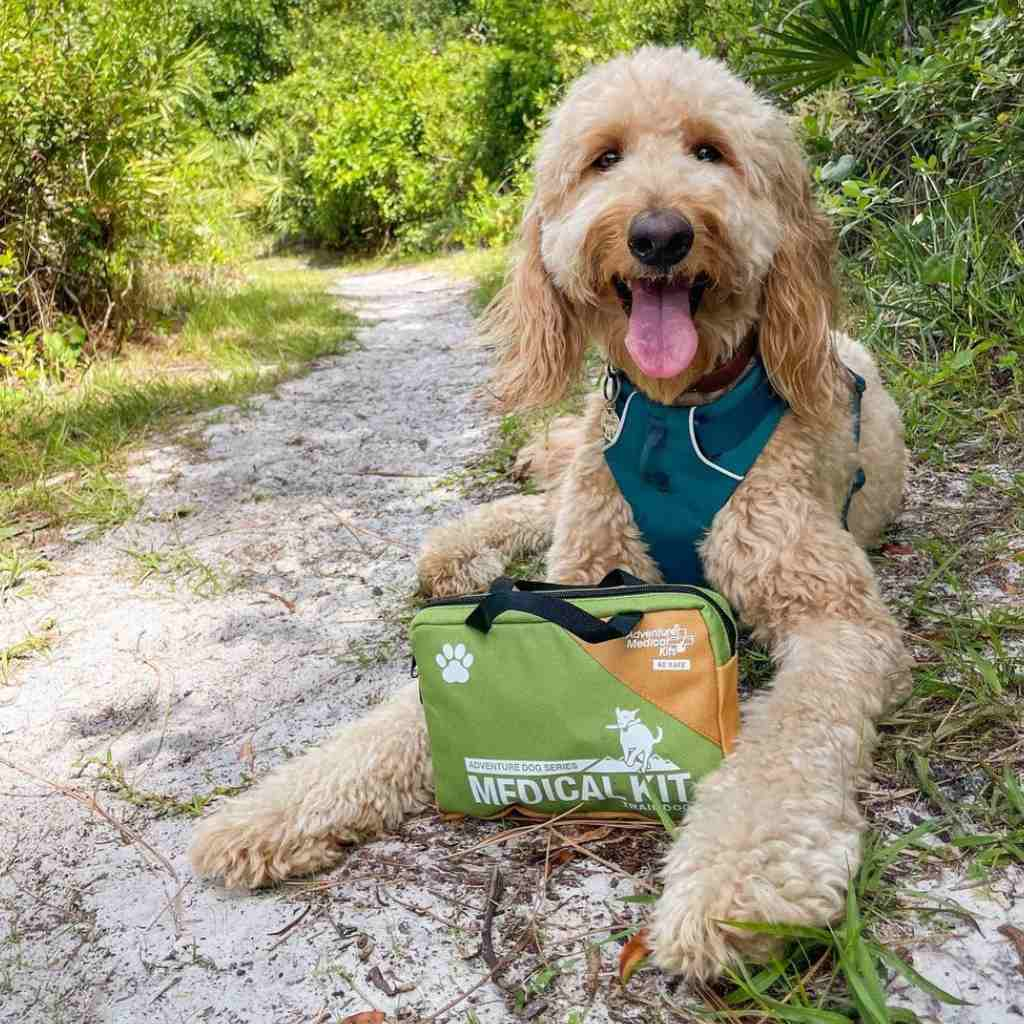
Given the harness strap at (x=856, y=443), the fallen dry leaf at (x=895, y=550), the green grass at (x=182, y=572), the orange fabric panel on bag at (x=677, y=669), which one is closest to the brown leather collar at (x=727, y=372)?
the harness strap at (x=856, y=443)

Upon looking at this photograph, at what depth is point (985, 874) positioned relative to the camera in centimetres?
179

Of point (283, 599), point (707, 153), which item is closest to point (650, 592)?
point (707, 153)

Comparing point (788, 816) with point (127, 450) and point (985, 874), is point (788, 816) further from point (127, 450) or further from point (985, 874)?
point (127, 450)

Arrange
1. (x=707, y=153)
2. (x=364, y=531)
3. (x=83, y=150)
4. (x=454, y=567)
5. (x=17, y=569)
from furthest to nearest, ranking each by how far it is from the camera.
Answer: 1. (x=83, y=150)
2. (x=364, y=531)
3. (x=17, y=569)
4. (x=454, y=567)
5. (x=707, y=153)

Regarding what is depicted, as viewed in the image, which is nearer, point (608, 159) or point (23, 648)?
point (608, 159)

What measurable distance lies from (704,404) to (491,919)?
146 centimetres

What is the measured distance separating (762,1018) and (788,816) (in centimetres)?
37

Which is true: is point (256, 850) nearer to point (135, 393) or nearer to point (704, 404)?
point (704, 404)

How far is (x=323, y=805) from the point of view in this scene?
213cm

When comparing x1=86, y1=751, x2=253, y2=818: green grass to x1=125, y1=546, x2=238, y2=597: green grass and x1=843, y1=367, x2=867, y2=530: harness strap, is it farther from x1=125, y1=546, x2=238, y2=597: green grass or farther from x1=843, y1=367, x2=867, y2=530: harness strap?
x1=843, y1=367, x2=867, y2=530: harness strap

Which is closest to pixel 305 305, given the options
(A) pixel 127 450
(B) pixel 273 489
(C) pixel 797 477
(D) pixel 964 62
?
(A) pixel 127 450

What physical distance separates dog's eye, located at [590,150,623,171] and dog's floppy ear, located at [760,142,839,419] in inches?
18.1

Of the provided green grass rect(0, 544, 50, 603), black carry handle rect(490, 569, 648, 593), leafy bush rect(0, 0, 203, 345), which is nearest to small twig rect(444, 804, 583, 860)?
black carry handle rect(490, 569, 648, 593)

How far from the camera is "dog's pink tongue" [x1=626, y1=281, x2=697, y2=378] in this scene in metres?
2.47
